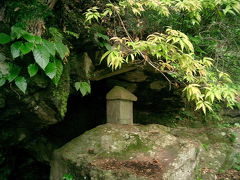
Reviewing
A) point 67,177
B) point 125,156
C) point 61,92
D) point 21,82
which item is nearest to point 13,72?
point 21,82

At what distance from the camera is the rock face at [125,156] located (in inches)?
122

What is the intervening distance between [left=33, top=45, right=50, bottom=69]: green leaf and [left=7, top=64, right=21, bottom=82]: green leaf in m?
0.30

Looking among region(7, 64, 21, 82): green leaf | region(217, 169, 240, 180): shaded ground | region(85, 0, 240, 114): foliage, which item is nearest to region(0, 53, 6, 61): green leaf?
region(7, 64, 21, 82): green leaf

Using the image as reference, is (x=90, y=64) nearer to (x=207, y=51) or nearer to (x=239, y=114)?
(x=207, y=51)

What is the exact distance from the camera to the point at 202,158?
4.61 meters

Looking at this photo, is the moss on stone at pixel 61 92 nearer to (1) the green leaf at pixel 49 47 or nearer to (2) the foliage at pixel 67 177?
(1) the green leaf at pixel 49 47

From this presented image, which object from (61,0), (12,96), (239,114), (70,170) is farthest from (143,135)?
(239,114)

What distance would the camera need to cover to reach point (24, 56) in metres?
2.50

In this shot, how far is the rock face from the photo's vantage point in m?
3.11

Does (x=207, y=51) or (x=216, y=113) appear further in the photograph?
(x=216, y=113)

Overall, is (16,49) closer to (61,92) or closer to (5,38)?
(5,38)

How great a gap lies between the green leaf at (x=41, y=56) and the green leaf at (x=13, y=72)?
0.30m

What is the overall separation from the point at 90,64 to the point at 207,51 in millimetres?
2094

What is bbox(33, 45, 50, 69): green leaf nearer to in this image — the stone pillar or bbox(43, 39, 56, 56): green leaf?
bbox(43, 39, 56, 56): green leaf
